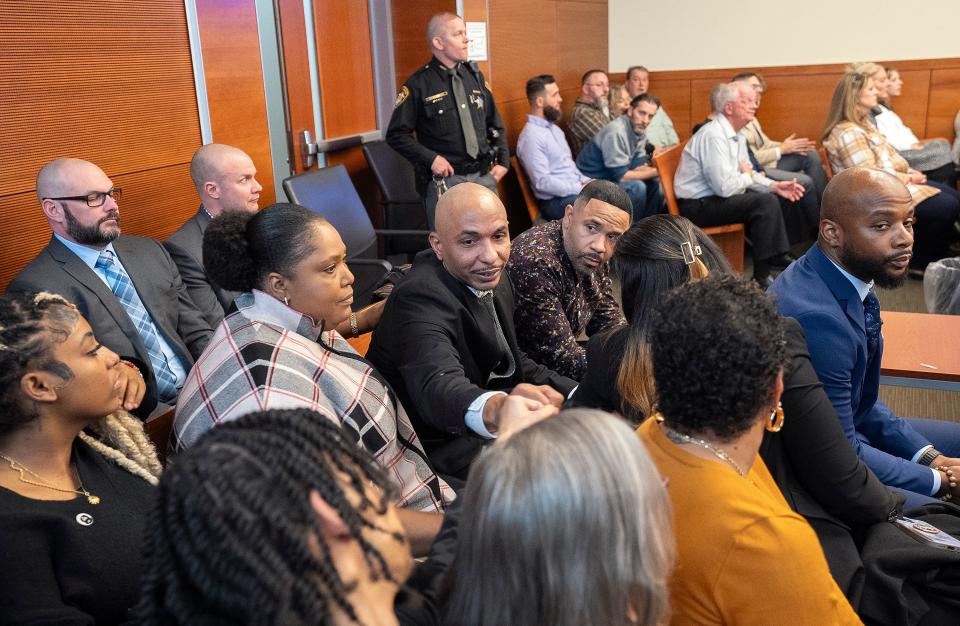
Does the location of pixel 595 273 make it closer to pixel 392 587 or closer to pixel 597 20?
pixel 392 587

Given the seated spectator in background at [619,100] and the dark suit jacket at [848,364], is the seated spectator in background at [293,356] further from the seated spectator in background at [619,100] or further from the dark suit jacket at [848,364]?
the seated spectator in background at [619,100]

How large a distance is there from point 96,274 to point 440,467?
1.38 metres

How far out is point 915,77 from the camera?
290 inches

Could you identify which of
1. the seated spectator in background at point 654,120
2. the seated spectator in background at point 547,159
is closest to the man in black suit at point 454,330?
the seated spectator in background at point 547,159

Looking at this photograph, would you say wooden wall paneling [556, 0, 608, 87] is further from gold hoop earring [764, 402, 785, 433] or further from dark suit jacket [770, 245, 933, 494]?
gold hoop earring [764, 402, 785, 433]

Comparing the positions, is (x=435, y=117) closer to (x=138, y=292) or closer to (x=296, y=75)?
(x=296, y=75)

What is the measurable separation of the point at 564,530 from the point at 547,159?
4.98 meters

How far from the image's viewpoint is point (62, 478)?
1.49 metres

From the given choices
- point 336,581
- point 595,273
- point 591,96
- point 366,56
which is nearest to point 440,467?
point 595,273

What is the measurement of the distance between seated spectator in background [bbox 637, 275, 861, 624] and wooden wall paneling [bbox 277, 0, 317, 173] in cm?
394

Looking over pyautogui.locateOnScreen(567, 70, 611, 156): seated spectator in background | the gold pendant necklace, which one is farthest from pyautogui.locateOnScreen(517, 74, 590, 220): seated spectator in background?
the gold pendant necklace

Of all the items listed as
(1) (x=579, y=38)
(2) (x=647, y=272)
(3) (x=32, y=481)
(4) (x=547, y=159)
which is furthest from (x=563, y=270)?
(1) (x=579, y=38)

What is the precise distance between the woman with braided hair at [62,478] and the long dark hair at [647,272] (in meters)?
1.03

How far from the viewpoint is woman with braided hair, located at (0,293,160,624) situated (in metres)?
1.31
